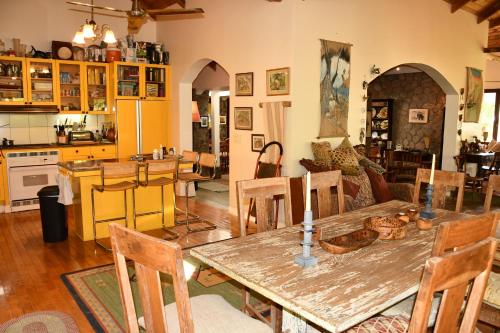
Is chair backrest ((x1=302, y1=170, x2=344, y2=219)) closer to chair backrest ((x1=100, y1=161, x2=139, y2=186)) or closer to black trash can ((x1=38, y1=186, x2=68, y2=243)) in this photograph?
chair backrest ((x1=100, y1=161, x2=139, y2=186))

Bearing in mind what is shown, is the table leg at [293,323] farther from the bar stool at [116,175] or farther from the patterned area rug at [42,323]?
the bar stool at [116,175]

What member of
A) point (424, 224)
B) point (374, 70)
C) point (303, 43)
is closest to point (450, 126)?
point (374, 70)

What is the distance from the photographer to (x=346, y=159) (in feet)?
17.4

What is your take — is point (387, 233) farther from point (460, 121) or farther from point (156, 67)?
point (460, 121)

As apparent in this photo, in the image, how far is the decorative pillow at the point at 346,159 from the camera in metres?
5.15

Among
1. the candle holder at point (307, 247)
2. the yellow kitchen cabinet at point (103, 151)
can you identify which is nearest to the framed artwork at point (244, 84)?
the yellow kitchen cabinet at point (103, 151)

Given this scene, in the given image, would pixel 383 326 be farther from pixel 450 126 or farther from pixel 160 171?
pixel 450 126

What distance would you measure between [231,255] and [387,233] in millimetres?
960

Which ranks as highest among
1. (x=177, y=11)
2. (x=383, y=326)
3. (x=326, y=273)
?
(x=177, y=11)

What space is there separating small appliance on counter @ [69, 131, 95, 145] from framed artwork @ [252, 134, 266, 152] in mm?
3133

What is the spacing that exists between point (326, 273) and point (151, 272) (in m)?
0.81

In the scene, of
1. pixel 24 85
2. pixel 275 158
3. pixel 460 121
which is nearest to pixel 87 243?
pixel 275 158

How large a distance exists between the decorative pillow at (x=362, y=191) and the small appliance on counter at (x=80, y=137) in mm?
4573

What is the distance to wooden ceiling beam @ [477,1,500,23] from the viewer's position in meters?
8.03
